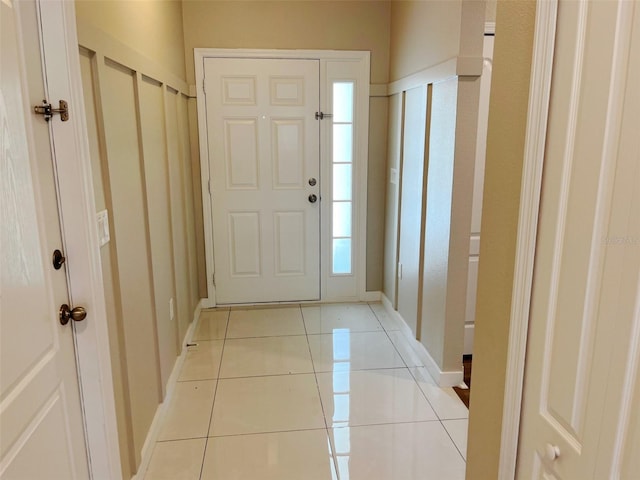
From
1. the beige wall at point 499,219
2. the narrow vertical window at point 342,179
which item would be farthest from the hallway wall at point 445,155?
the beige wall at point 499,219

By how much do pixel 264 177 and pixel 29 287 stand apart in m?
2.70

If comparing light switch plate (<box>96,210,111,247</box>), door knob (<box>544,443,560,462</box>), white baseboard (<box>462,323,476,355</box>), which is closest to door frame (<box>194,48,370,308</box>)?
white baseboard (<box>462,323,476,355</box>)

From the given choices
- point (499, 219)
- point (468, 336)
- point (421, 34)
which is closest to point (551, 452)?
point (499, 219)

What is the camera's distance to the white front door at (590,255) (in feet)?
2.48

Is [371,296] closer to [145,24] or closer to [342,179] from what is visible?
[342,179]

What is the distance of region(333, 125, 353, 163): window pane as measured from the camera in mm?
3748

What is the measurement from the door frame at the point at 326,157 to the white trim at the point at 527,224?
2778 mm

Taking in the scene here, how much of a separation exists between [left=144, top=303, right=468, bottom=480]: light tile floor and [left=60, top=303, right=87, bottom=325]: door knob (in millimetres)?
999

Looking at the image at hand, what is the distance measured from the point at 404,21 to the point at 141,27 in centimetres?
184

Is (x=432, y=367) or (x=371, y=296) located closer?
(x=432, y=367)

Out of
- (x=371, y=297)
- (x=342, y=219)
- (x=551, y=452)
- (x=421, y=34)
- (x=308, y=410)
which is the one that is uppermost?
(x=421, y=34)

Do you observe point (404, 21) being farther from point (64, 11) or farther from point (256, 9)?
point (64, 11)

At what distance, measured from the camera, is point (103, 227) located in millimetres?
1635

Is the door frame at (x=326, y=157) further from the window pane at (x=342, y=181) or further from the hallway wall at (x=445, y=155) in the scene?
the hallway wall at (x=445, y=155)
